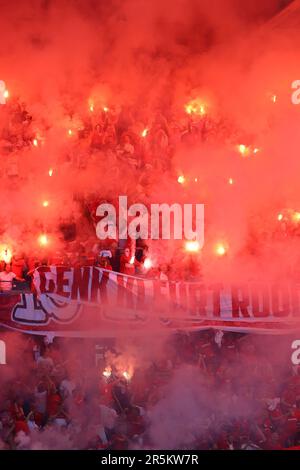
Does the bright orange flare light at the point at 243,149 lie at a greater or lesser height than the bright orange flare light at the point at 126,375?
greater

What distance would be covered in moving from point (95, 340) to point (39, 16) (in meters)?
4.48

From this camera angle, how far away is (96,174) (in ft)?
21.7

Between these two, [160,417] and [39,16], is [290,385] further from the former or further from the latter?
[39,16]

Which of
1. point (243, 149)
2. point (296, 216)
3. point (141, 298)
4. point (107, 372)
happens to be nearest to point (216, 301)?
point (141, 298)

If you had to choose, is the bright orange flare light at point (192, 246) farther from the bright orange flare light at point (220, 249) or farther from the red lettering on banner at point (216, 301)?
the red lettering on banner at point (216, 301)

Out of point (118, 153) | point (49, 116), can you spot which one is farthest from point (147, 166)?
point (49, 116)

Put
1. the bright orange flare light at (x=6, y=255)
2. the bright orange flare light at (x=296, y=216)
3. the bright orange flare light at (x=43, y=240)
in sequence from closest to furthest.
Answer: the bright orange flare light at (x=6, y=255)
the bright orange flare light at (x=43, y=240)
the bright orange flare light at (x=296, y=216)

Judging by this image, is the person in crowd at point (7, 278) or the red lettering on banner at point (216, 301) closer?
the red lettering on banner at point (216, 301)

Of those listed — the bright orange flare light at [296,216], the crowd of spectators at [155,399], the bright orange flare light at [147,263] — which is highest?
the bright orange flare light at [296,216]

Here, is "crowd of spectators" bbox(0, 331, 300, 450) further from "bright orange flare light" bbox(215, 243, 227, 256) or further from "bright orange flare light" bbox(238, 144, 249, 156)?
→ "bright orange flare light" bbox(238, 144, 249, 156)

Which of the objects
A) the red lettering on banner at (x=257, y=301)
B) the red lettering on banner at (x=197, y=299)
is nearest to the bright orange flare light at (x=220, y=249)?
the red lettering on banner at (x=257, y=301)

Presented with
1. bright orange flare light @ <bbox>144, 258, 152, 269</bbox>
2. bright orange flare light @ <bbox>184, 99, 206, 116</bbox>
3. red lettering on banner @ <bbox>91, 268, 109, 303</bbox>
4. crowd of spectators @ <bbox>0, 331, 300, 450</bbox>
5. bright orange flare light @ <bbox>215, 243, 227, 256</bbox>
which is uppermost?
bright orange flare light @ <bbox>184, 99, 206, 116</bbox>

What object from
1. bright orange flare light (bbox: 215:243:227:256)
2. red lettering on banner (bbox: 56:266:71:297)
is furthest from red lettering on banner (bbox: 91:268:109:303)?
bright orange flare light (bbox: 215:243:227:256)

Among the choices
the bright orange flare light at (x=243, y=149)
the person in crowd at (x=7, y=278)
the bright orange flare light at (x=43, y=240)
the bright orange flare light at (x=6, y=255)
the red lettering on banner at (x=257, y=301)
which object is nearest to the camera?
the red lettering on banner at (x=257, y=301)
